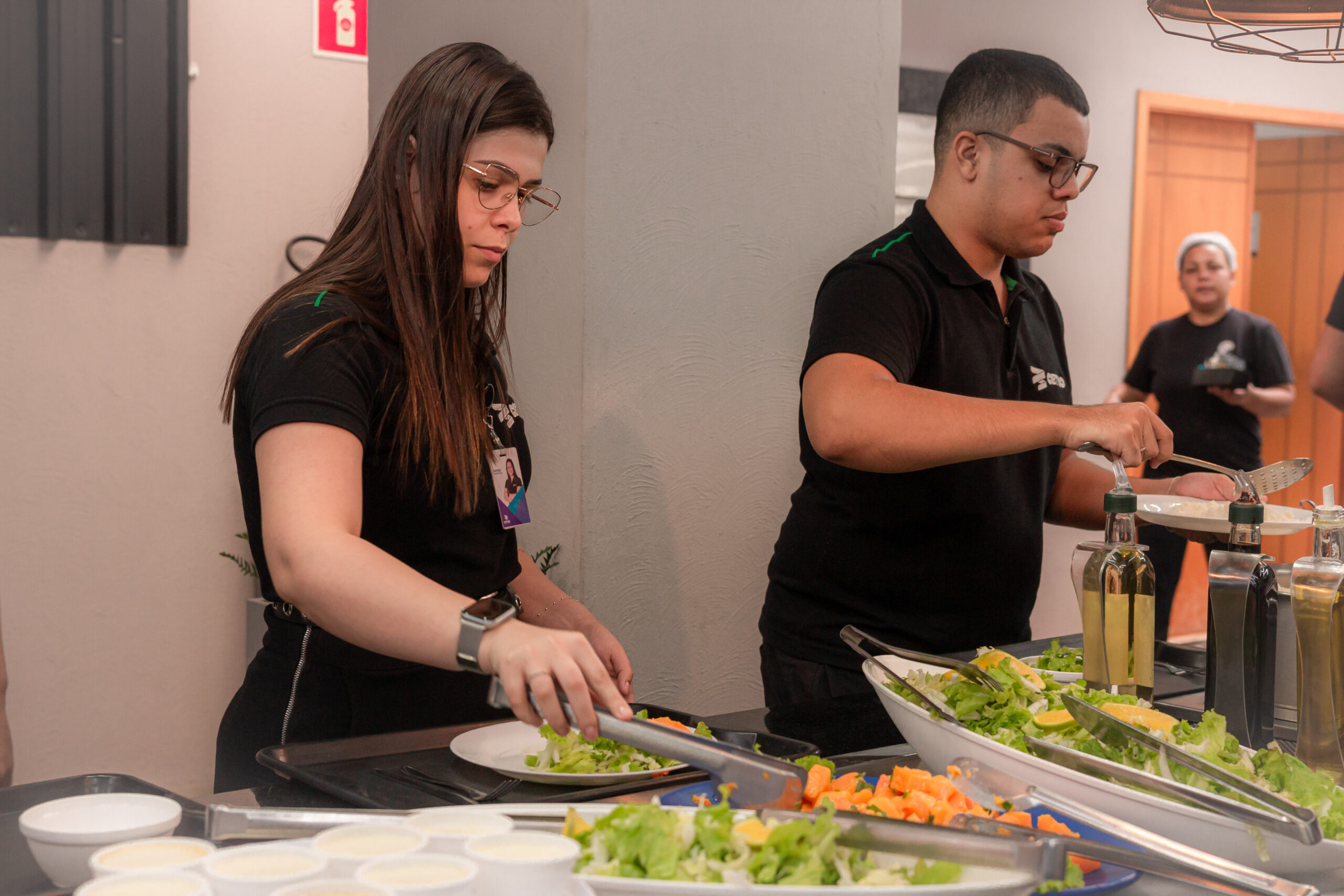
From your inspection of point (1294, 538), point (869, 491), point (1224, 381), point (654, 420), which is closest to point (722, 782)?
point (869, 491)

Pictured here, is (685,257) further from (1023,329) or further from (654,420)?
(1023,329)

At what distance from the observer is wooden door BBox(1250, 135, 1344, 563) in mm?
5879

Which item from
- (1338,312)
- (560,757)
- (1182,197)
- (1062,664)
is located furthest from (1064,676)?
(1182,197)

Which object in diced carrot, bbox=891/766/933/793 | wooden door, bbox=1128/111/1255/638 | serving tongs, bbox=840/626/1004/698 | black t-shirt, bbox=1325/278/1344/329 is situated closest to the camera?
diced carrot, bbox=891/766/933/793

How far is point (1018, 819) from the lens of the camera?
914 mm

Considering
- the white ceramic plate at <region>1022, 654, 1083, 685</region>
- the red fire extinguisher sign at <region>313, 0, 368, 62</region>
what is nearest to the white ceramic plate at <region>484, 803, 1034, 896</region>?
the white ceramic plate at <region>1022, 654, 1083, 685</region>

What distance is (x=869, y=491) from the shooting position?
70.7 inches

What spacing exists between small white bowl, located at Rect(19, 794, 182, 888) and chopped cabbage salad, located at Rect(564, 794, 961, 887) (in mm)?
298

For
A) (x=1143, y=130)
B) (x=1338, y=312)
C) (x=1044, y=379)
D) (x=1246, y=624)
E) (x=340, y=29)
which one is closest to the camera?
(x=1246, y=624)

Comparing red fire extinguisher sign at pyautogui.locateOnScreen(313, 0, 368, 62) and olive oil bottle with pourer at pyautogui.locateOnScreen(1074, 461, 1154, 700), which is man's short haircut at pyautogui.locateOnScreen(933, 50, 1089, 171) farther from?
red fire extinguisher sign at pyautogui.locateOnScreen(313, 0, 368, 62)

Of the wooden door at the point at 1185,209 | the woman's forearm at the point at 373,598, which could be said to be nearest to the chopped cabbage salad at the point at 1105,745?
the woman's forearm at the point at 373,598

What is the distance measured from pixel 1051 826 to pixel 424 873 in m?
0.49

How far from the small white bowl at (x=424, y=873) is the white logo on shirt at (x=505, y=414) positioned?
87cm

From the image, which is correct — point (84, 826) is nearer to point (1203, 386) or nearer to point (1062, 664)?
point (1062, 664)
